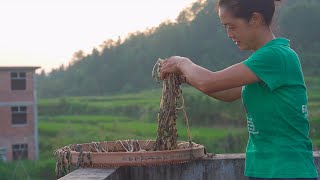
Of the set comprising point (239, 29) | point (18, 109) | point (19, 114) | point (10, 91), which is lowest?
point (239, 29)

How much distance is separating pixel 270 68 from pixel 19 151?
25247 mm

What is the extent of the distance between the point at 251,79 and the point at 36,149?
24466 mm

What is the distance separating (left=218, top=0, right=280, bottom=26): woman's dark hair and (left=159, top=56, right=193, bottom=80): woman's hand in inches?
9.2

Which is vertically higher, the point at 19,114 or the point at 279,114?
the point at 19,114

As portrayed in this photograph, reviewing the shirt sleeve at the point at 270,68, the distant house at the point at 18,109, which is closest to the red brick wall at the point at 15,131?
the distant house at the point at 18,109

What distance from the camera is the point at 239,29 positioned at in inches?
63.4

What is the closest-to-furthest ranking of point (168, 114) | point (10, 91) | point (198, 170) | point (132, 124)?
point (168, 114) < point (198, 170) < point (10, 91) < point (132, 124)

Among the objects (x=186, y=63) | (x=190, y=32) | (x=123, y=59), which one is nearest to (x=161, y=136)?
(x=186, y=63)

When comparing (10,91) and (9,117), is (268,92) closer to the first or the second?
(10,91)

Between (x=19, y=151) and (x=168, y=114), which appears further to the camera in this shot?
(x=19, y=151)

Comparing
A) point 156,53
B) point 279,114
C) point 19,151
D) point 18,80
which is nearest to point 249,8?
point 279,114

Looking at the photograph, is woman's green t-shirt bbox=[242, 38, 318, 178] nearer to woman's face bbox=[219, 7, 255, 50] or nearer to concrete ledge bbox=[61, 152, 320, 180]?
woman's face bbox=[219, 7, 255, 50]

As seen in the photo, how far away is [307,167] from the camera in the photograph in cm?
156

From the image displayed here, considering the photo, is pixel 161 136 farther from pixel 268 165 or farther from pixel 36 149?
pixel 36 149
